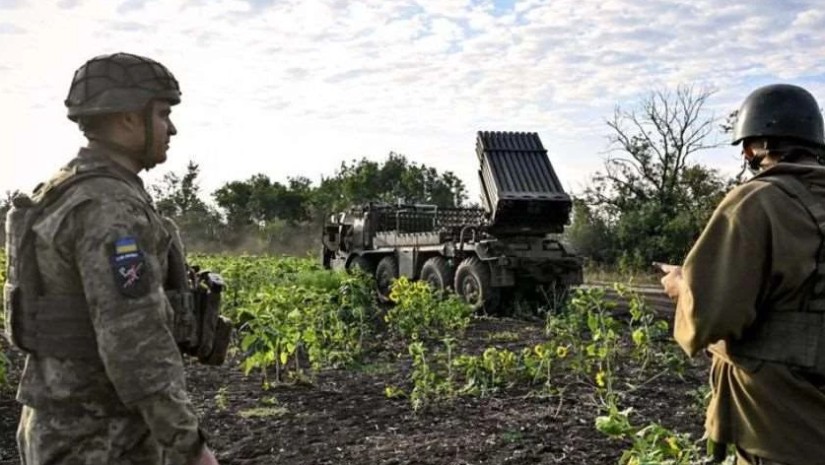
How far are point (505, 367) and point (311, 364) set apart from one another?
220 cm

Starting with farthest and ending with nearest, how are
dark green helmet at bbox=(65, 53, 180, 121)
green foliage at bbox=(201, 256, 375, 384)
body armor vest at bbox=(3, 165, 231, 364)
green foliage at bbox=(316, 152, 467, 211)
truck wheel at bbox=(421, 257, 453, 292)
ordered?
green foliage at bbox=(316, 152, 467, 211) → truck wheel at bbox=(421, 257, 453, 292) → green foliage at bbox=(201, 256, 375, 384) → dark green helmet at bbox=(65, 53, 180, 121) → body armor vest at bbox=(3, 165, 231, 364)

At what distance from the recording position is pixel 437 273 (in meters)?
14.1

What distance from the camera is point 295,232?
43438 millimetres

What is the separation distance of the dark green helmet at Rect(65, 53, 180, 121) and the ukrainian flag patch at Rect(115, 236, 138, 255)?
1.35ft

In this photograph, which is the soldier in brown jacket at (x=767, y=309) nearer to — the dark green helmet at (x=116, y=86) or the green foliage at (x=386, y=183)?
the dark green helmet at (x=116, y=86)

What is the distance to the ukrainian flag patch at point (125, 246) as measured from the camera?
2.33 meters

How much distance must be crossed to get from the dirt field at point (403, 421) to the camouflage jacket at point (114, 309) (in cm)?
280

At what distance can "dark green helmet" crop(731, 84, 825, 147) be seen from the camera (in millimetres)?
2689

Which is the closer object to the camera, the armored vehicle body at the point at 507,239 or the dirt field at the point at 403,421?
the dirt field at the point at 403,421

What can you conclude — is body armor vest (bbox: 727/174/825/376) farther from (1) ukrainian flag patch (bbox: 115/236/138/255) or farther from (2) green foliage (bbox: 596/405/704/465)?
(1) ukrainian flag patch (bbox: 115/236/138/255)

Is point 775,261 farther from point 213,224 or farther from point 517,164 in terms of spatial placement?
point 213,224

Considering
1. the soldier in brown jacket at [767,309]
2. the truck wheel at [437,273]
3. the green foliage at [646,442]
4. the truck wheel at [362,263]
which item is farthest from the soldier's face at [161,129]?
the truck wheel at [362,263]

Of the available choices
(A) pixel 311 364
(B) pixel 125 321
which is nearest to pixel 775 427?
(B) pixel 125 321

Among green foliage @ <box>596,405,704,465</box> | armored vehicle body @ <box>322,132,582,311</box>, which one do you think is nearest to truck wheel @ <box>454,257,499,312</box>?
armored vehicle body @ <box>322,132,582,311</box>
